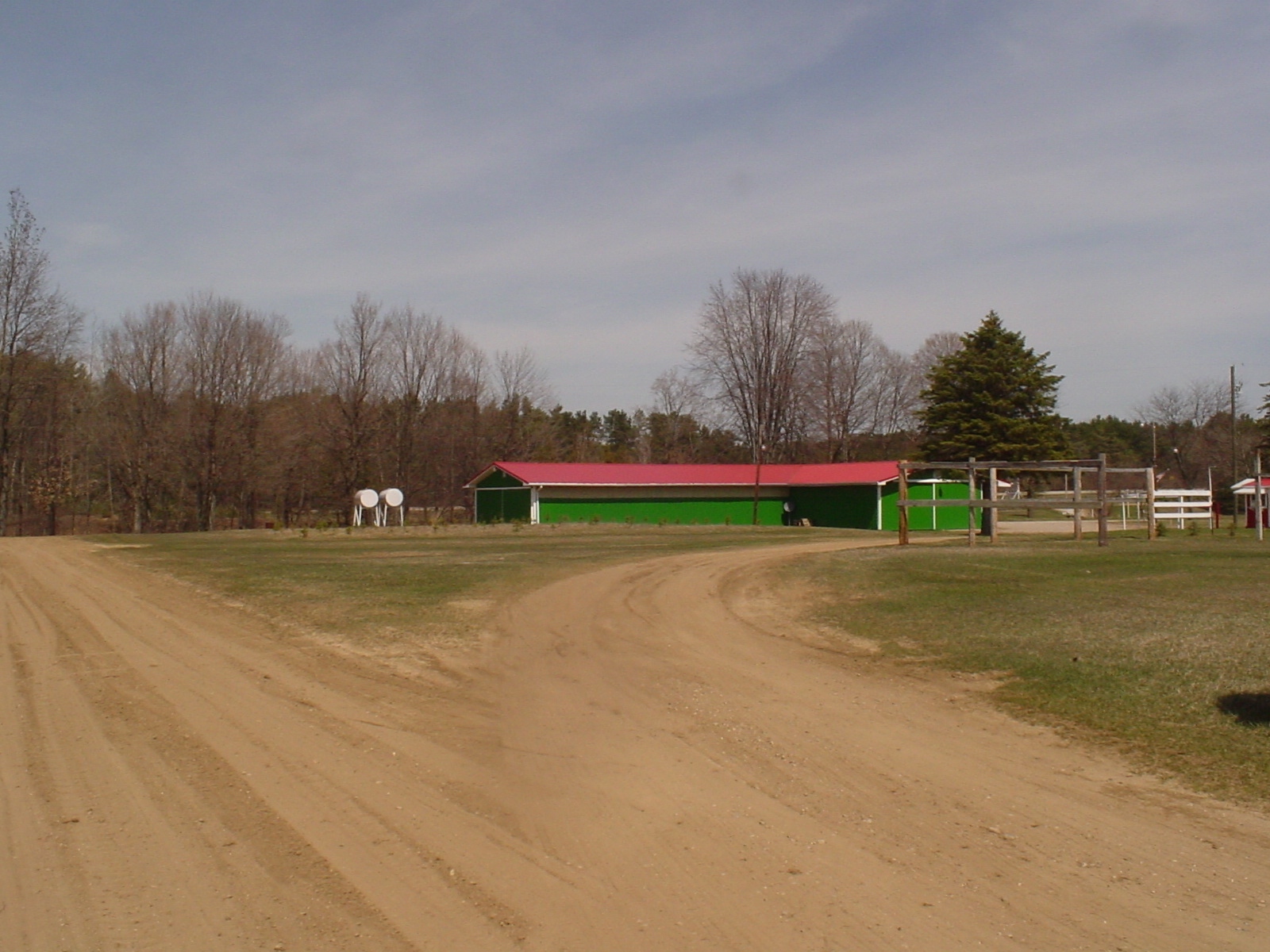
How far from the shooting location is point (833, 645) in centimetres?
1109

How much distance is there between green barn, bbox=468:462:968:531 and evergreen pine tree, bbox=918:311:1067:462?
617cm

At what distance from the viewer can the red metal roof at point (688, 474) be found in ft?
156

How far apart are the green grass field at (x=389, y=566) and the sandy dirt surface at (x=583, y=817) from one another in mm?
2567

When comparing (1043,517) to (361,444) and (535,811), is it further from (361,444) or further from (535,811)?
(535,811)

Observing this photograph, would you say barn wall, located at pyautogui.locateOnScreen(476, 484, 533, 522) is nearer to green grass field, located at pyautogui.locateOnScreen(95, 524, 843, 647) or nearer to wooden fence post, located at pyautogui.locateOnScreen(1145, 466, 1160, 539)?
green grass field, located at pyautogui.locateOnScreen(95, 524, 843, 647)

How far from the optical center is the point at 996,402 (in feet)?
124

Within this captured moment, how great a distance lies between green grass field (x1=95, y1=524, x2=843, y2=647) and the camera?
1291cm

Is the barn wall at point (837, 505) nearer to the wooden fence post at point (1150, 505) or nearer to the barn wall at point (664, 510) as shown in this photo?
the barn wall at point (664, 510)

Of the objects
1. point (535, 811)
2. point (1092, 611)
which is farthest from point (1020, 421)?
point (535, 811)

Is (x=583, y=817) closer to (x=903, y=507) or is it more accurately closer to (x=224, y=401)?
(x=903, y=507)

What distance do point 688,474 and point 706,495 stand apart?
4.67 ft

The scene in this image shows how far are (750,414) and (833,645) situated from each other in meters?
57.9

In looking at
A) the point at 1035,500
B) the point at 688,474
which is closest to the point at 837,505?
the point at 688,474

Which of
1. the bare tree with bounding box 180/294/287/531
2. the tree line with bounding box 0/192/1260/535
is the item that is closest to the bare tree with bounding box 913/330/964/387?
the tree line with bounding box 0/192/1260/535
